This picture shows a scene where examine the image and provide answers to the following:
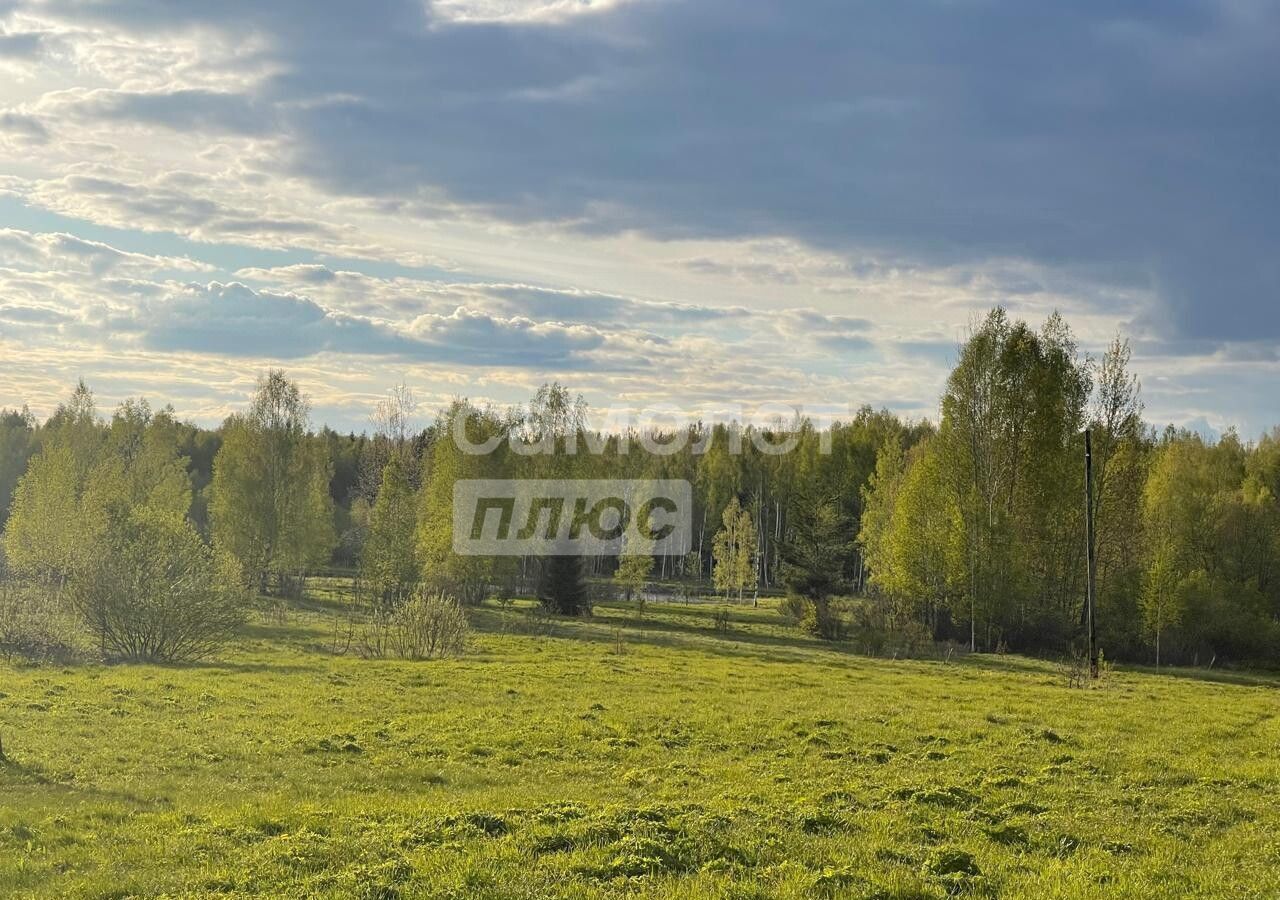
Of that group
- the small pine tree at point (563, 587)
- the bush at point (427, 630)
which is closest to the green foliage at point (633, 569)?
the small pine tree at point (563, 587)

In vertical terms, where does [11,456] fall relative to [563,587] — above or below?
above

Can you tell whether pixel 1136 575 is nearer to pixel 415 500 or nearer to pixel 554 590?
pixel 554 590

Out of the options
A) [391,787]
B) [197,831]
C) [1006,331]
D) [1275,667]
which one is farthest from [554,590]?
[197,831]

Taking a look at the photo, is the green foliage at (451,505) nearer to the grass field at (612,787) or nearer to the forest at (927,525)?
the forest at (927,525)

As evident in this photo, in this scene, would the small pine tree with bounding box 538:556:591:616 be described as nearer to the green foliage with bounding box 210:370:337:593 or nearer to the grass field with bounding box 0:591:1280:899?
the green foliage with bounding box 210:370:337:593

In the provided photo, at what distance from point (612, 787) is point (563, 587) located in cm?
4461

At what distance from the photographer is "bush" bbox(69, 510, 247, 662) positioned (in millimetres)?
30562

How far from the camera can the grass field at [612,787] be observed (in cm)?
1011

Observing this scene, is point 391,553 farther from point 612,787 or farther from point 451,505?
point 612,787

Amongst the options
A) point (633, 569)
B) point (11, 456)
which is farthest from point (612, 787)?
point (11, 456)

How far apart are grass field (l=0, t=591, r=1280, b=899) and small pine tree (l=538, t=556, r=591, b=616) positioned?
1150 inches

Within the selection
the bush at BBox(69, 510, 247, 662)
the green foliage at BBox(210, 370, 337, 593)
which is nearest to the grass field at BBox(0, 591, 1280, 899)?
the bush at BBox(69, 510, 247, 662)

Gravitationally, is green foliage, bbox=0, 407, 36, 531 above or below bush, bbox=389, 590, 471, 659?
above

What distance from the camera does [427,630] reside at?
35.2 m
